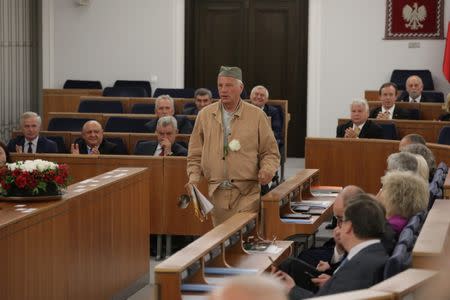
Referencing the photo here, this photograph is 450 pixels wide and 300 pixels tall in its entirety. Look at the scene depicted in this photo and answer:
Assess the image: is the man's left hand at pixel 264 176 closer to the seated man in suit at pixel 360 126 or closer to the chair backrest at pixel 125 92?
the seated man in suit at pixel 360 126

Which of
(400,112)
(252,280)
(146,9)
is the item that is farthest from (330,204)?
(146,9)

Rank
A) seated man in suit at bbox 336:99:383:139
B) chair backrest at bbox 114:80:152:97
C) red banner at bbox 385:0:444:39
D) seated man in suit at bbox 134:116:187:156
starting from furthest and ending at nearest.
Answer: chair backrest at bbox 114:80:152:97, red banner at bbox 385:0:444:39, seated man in suit at bbox 336:99:383:139, seated man in suit at bbox 134:116:187:156

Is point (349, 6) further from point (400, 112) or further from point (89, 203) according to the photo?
point (89, 203)

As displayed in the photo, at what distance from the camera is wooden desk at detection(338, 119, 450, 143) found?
390 inches

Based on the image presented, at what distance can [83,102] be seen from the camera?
12.3 metres

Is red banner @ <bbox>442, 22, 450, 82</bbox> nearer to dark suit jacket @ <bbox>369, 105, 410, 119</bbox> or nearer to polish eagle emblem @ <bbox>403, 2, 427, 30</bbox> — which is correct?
polish eagle emblem @ <bbox>403, 2, 427, 30</bbox>

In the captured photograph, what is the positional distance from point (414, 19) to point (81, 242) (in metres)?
9.71

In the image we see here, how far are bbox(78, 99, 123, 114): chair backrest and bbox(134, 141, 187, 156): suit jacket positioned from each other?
3218 mm

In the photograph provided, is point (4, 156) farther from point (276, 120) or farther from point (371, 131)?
point (276, 120)

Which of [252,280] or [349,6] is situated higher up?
[349,6]

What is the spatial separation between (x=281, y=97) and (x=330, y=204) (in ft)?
26.5

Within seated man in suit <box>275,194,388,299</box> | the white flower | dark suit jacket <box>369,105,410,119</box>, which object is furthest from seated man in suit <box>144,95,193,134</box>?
seated man in suit <box>275,194,388,299</box>

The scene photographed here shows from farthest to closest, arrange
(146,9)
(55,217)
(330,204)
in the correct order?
(146,9), (330,204), (55,217)

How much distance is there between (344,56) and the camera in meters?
14.7
